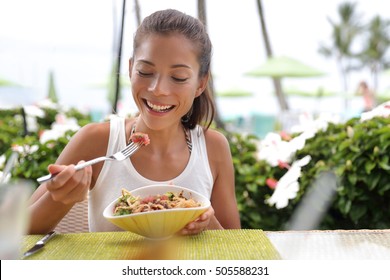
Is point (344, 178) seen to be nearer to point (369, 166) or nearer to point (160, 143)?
point (369, 166)

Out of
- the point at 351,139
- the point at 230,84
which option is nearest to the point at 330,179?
the point at 351,139

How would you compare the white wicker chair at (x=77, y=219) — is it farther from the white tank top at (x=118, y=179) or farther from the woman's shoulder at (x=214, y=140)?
the woman's shoulder at (x=214, y=140)

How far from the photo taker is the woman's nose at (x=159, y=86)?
912 mm

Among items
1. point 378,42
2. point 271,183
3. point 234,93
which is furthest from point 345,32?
point 271,183

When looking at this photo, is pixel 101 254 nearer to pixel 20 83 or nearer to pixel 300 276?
pixel 300 276

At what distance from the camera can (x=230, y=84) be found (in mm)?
15656

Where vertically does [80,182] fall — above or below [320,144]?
above

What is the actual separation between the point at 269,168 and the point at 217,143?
0.71 m

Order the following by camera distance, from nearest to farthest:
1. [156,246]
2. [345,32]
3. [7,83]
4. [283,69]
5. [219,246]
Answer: [156,246], [219,246], [283,69], [7,83], [345,32]

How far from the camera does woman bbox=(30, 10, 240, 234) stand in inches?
36.3

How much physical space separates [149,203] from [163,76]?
21cm

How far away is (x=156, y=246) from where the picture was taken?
75 cm

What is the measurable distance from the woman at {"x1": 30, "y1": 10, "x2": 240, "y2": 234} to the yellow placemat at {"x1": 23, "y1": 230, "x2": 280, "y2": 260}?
53 mm

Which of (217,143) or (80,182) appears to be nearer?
(80,182)
